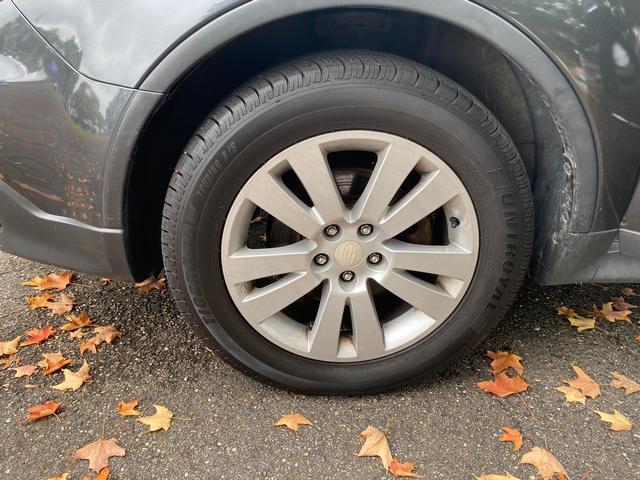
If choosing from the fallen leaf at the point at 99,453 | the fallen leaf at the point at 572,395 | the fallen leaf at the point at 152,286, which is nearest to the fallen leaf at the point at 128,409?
the fallen leaf at the point at 99,453

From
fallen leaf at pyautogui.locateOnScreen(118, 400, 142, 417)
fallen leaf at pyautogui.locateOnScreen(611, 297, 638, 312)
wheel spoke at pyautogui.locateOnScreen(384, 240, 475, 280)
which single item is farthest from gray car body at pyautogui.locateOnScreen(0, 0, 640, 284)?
fallen leaf at pyautogui.locateOnScreen(611, 297, 638, 312)

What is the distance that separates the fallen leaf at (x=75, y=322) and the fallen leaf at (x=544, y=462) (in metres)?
1.77

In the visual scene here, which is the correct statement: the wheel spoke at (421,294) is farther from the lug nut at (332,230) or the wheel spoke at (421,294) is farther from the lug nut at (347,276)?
the lug nut at (332,230)

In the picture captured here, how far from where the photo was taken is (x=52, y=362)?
→ 2084mm

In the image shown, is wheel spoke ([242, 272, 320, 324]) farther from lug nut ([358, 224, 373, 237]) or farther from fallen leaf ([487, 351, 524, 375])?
fallen leaf ([487, 351, 524, 375])

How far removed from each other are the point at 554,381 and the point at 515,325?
0.34 meters

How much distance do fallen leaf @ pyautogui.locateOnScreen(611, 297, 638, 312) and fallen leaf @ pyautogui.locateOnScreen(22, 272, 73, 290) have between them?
8.36ft

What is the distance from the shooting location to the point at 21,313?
241 centimetres

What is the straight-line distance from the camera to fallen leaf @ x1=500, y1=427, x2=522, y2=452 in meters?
1.75

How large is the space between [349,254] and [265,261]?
0.27m

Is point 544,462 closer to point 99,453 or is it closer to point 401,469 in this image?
point 401,469

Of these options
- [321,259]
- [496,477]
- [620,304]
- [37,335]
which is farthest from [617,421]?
[37,335]

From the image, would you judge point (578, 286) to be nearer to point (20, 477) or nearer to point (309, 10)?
point (309, 10)

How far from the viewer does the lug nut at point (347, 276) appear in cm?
178
